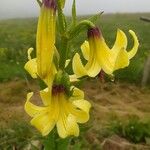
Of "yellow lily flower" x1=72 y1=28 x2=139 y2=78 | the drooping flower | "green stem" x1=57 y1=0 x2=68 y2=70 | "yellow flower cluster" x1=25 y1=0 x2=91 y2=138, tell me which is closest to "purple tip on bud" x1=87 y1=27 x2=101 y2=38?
"yellow lily flower" x1=72 y1=28 x2=139 y2=78

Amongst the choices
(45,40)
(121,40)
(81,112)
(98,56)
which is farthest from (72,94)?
(45,40)

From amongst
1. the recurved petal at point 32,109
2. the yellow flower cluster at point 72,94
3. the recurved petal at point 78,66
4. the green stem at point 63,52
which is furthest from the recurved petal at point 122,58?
the recurved petal at point 32,109

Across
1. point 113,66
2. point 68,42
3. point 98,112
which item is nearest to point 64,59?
point 68,42

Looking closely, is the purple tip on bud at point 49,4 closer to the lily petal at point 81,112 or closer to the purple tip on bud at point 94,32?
the purple tip on bud at point 94,32

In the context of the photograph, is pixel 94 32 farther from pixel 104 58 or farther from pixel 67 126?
pixel 67 126

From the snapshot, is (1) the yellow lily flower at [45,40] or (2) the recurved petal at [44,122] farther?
(2) the recurved petal at [44,122]

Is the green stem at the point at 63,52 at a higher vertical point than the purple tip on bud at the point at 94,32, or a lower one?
lower

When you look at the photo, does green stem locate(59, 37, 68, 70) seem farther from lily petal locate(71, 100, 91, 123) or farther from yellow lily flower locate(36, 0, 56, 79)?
yellow lily flower locate(36, 0, 56, 79)
